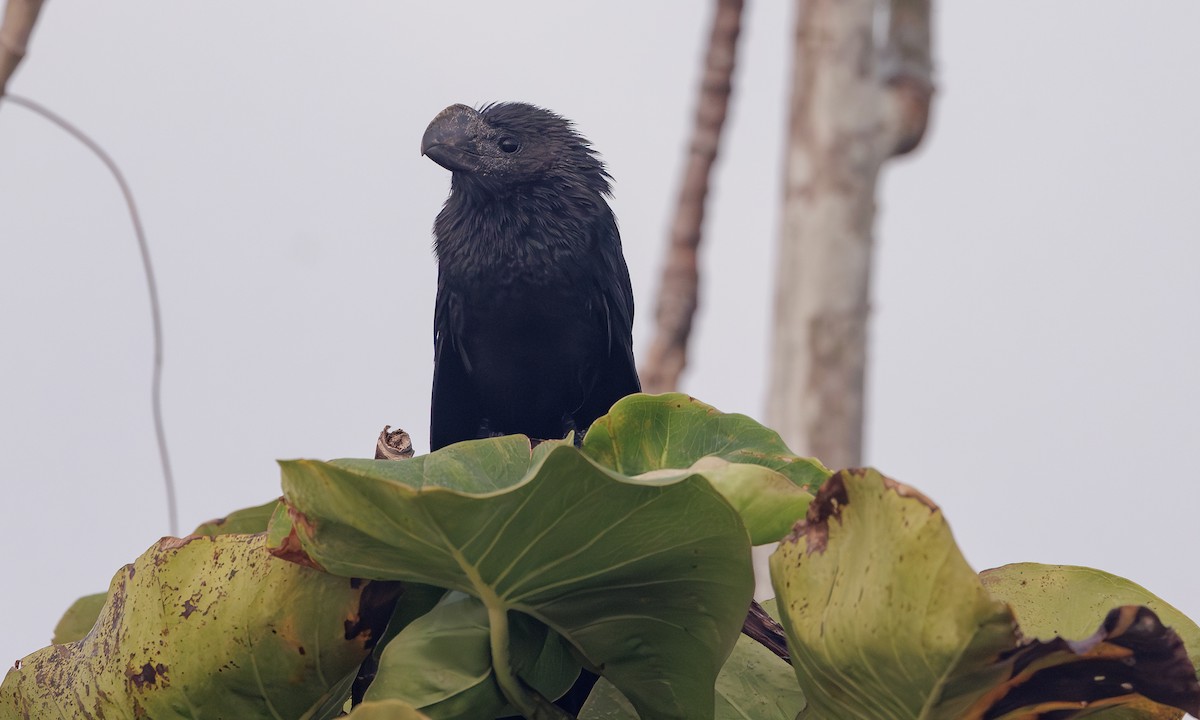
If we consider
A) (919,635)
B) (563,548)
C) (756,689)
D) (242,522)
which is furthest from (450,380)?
(919,635)

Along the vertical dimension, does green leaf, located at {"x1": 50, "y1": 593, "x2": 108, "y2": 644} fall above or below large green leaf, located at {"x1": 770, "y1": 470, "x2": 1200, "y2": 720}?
below

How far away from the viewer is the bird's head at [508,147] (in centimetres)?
341

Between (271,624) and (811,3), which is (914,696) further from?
(811,3)

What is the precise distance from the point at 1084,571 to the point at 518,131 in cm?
253

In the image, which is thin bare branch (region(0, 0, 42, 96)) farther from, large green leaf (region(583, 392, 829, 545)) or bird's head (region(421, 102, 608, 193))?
bird's head (region(421, 102, 608, 193))

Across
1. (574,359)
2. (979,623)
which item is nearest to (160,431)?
(574,359)

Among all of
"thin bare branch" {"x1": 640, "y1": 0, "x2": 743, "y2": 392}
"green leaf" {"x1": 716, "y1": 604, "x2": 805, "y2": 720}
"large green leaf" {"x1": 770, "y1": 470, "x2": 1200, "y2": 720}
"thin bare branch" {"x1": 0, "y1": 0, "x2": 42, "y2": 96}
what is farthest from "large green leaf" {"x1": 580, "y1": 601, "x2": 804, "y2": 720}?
"thin bare branch" {"x1": 640, "y1": 0, "x2": 743, "y2": 392}

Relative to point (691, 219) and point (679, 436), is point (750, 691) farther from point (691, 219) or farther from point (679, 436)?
point (691, 219)

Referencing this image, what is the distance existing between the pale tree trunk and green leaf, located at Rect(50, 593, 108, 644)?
4.24m

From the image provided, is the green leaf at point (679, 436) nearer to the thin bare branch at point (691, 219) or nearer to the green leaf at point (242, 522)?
the green leaf at point (242, 522)

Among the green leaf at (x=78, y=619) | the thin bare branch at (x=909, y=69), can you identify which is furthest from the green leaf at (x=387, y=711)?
the thin bare branch at (x=909, y=69)

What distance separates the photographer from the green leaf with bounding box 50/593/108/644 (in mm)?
1621

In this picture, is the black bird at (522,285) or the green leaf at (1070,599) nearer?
the green leaf at (1070,599)

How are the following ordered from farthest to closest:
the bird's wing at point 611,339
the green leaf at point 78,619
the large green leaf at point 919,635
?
the bird's wing at point 611,339 → the green leaf at point 78,619 → the large green leaf at point 919,635
